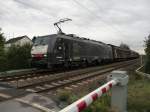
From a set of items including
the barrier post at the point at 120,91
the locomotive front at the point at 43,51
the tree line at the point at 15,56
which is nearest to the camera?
the barrier post at the point at 120,91

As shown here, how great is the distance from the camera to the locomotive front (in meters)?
17.5

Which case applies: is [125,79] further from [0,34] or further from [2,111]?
[0,34]

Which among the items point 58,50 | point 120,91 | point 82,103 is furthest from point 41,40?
point 82,103

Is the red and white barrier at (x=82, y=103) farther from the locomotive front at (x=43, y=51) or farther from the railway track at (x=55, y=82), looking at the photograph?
the locomotive front at (x=43, y=51)

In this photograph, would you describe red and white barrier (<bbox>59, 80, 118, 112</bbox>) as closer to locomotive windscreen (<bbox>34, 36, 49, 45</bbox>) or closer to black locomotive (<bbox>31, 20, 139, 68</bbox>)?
black locomotive (<bbox>31, 20, 139, 68</bbox>)

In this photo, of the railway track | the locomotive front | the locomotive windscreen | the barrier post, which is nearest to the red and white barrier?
the barrier post

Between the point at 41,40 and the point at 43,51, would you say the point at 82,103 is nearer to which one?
the point at 43,51

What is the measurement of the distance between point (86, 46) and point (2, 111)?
1988 cm

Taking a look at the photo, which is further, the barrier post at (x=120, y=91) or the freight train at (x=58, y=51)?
the freight train at (x=58, y=51)

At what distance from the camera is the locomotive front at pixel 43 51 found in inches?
690

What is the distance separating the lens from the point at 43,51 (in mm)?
17922

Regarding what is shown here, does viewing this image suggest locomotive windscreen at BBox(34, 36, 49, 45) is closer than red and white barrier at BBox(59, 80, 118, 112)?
No

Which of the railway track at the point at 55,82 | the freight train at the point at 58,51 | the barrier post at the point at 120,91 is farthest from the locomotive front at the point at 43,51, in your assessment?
the barrier post at the point at 120,91

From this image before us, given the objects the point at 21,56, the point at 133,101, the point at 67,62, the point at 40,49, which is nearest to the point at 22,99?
the point at 133,101
